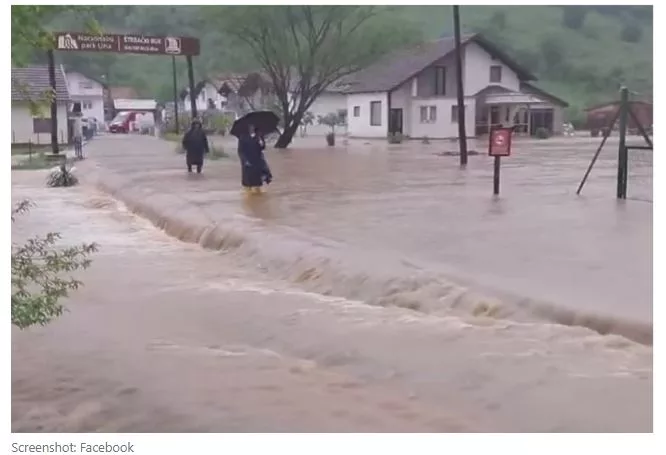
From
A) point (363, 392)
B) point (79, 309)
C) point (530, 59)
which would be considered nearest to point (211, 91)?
point (530, 59)

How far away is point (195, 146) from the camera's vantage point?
8.21 meters

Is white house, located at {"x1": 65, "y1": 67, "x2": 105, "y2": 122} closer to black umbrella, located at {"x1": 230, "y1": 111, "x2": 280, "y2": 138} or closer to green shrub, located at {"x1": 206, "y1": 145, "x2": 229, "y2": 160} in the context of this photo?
black umbrella, located at {"x1": 230, "y1": 111, "x2": 280, "y2": 138}

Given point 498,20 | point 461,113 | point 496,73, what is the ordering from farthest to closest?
point 461,113, point 496,73, point 498,20

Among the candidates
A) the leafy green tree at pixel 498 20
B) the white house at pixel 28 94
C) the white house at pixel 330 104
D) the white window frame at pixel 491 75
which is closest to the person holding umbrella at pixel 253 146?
the white house at pixel 330 104

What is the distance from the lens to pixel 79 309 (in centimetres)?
438

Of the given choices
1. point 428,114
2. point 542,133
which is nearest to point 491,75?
point 542,133

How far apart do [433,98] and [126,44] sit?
753 centimetres

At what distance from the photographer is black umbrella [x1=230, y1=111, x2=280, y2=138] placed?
291 inches

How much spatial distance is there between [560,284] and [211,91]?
3141mm

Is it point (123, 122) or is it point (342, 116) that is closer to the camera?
point (123, 122)

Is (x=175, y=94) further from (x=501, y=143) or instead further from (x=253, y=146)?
(x=501, y=143)

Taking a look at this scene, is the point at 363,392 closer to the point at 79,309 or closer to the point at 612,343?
→ the point at 612,343

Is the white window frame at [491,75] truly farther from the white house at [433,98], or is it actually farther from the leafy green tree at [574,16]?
the leafy green tree at [574,16]
